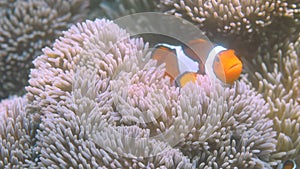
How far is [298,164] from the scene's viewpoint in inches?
55.2

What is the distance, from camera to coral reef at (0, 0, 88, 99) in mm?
1839

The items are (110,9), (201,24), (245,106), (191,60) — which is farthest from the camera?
(110,9)

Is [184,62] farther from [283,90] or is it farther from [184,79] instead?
[283,90]

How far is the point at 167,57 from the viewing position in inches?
54.4

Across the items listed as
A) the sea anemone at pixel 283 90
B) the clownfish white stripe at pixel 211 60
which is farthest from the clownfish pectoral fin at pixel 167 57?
the sea anemone at pixel 283 90

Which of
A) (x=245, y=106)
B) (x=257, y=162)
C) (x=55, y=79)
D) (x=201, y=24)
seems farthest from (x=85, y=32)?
(x=257, y=162)

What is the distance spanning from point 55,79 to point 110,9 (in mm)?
742

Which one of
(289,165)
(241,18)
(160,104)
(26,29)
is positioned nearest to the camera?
(160,104)

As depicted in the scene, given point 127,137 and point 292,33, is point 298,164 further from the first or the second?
point 127,137

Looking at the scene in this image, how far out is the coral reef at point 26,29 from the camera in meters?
1.84

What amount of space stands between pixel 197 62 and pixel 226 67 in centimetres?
11

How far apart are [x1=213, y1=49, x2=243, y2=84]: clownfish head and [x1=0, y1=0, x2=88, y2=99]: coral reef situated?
90cm

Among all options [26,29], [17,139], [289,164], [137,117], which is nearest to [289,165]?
[289,164]

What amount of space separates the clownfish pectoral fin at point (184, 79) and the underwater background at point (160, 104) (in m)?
0.04
